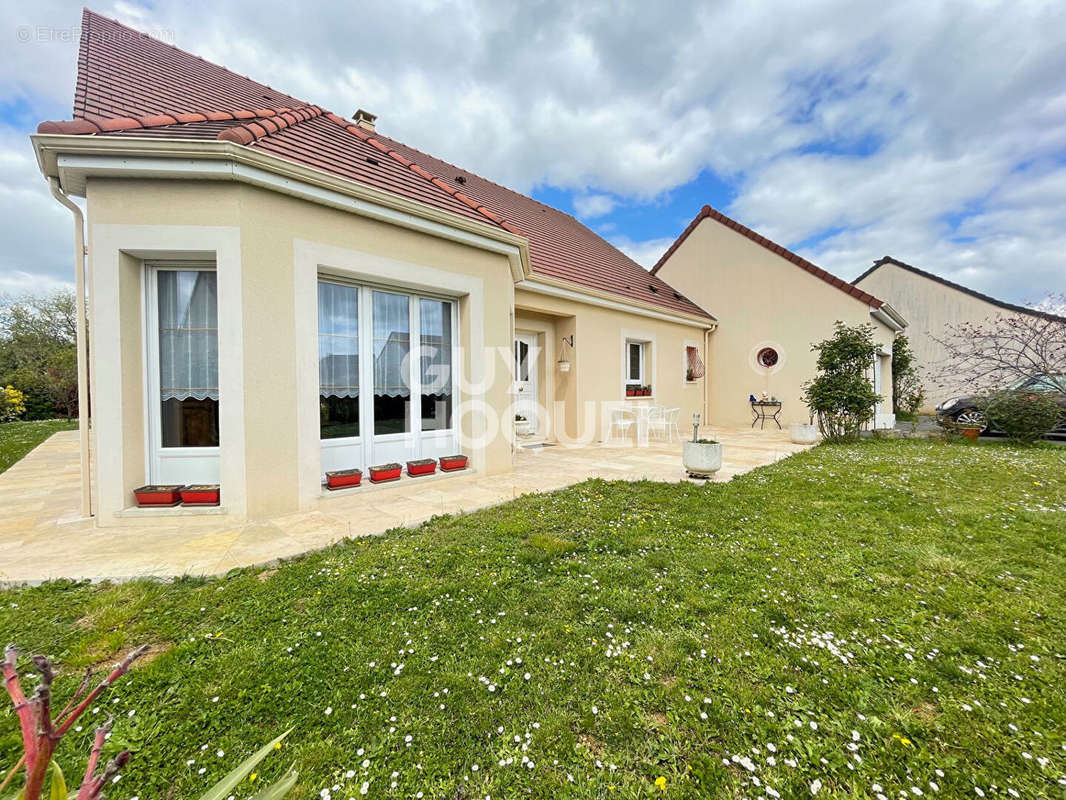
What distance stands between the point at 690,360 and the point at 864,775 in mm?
12877

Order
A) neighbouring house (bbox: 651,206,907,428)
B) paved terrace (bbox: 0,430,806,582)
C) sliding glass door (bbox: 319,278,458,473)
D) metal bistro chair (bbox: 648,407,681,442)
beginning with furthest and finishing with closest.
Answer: neighbouring house (bbox: 651,206,907,428), metal bistro chair (bbox: 648,407,681,442), sliding glass door (bbox: 319,278,458,473), paved terrace (bbox: 0,430,806,582)

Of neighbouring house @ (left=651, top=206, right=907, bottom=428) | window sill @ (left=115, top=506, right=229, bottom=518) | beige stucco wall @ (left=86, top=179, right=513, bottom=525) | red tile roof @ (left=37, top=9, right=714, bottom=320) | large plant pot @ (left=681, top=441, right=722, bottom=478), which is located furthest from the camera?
neighbouring house @ (left=651, top=206, right=907, bottom=428)

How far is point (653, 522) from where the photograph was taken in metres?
4.43

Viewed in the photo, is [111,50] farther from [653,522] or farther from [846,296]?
[846,296]

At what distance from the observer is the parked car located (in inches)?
320

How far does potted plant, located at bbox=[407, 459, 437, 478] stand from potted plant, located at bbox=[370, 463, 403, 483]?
15 cm

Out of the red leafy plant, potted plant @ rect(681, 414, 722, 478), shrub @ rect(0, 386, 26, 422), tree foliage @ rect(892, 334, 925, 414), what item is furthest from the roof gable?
shrub @ rect(0, 386, 26, 422)

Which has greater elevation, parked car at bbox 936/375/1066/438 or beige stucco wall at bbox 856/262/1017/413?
beige stucco wall at bbox 856/262/1017/413

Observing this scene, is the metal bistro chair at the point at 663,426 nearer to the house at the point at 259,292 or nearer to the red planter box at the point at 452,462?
the house at the point at 259,292

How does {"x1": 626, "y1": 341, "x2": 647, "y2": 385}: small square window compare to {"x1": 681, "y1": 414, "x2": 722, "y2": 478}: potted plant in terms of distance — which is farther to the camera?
{"x1": 626, "y1": 341, "x2": 647, "y2": 385}: small square window

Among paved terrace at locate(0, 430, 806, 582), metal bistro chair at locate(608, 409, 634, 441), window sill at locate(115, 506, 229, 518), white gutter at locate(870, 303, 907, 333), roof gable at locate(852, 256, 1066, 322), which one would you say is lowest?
paved terrace at locate(0, 430, 806, 582)

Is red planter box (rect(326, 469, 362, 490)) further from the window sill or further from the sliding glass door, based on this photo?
the window sill

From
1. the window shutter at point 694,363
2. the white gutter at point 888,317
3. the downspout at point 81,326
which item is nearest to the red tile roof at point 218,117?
the downspout at point 81,326

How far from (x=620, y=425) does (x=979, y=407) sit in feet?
29.1
